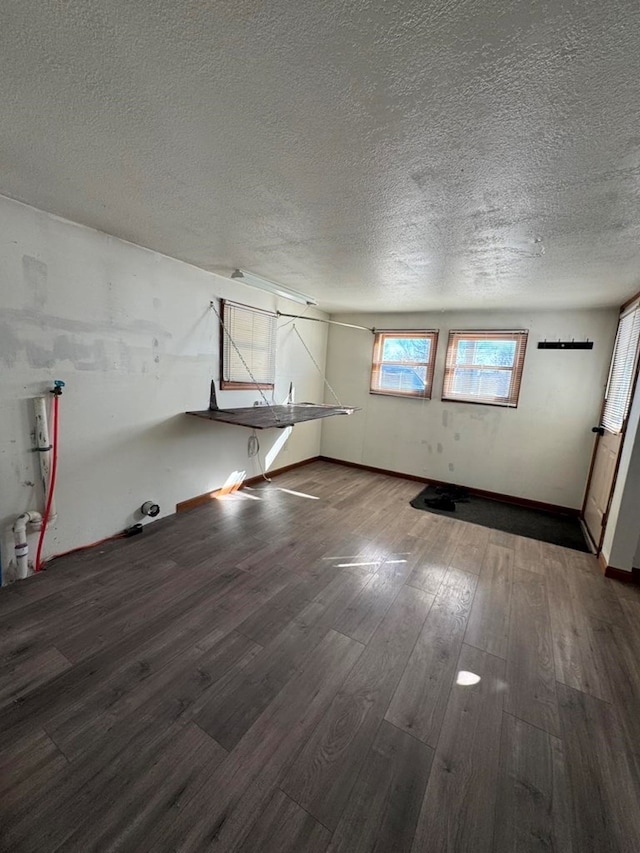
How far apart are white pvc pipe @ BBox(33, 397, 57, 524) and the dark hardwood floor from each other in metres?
0.59

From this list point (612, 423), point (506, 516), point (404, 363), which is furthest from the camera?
point (404, 363)

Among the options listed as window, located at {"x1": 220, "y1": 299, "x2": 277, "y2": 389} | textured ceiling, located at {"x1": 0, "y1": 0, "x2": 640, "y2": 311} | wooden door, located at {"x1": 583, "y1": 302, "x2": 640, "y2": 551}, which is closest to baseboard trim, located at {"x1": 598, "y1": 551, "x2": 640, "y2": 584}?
wooden door, located at {"x1": 583, "y1": 302, "x2": 640, "y2": 551}

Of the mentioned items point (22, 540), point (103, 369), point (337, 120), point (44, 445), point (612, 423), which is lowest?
point (22, 540)

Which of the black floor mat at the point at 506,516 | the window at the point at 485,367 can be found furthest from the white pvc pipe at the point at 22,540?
the window at the point at 485,367

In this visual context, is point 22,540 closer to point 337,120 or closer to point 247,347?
point 247,347

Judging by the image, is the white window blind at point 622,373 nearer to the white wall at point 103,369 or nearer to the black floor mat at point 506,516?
the black floor mat at point 506,516

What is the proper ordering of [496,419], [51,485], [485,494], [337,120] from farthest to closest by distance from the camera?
[485,494] < [496,419] < [51,485] < [337,120]

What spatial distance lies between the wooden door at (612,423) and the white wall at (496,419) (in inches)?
9.0

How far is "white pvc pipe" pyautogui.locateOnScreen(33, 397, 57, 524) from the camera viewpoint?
2.45m

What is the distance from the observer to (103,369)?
286 cm

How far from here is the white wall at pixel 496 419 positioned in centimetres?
420

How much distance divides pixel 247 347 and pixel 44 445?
2.38 m

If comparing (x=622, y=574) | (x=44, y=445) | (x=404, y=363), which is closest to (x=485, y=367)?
(x=404, y=363)

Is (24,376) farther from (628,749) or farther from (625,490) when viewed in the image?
(625,490)
